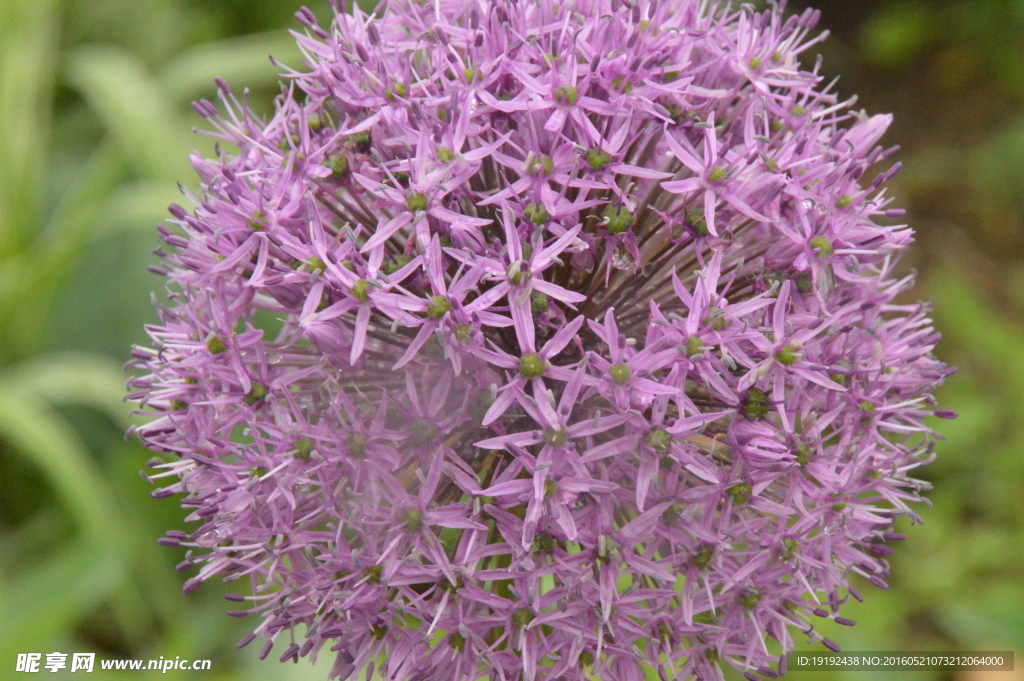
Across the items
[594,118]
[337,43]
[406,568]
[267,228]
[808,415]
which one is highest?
[337,43]

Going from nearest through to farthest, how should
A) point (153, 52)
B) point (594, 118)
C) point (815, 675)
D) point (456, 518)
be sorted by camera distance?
point (456, 518) < point (594, 118) < point (815, 675) < point (153, 52)

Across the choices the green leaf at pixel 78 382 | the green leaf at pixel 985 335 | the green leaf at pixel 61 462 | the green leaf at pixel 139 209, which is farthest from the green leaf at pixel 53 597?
the green leaf at pixel 985 335

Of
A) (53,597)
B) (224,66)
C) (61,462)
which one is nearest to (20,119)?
(224,66)

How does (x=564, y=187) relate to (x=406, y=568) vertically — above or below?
above

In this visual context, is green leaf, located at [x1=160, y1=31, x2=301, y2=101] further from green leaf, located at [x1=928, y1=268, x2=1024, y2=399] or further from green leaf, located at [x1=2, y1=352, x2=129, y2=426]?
green leaf, located at [x1=928, y1=268, x2=1024, y2=399]

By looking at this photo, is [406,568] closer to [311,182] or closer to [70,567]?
[311,182]

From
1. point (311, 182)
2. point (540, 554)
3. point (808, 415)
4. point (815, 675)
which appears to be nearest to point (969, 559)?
point (815, 675)

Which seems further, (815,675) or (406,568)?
(815,675)
